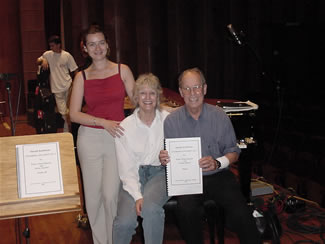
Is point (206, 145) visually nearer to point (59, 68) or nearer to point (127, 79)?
point (127, 79)

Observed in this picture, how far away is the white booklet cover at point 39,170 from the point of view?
2.22 metres

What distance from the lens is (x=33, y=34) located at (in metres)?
11.5

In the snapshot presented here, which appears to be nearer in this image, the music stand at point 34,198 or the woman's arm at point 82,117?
the music stand at point 34,198

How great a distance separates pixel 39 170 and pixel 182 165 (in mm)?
952

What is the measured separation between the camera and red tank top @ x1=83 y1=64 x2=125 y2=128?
3.01m

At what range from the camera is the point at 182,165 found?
2.73m

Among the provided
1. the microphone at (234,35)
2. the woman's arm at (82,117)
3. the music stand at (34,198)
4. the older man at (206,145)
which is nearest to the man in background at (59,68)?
the microphone at (234,35)

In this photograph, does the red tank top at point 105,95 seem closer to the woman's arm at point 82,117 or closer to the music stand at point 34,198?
the woman's arm at point 82,117

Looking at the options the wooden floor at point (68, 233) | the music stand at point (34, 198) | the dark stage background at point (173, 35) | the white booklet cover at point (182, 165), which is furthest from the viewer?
the dark stage background at point (173, 35)

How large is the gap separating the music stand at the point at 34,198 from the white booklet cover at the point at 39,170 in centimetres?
2

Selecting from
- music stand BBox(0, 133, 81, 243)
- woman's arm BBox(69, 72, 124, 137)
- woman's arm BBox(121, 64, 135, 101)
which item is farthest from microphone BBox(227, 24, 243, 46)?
music stand BBox(0, 133, 81, 243)

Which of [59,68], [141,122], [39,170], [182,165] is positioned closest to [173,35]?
[59,68]

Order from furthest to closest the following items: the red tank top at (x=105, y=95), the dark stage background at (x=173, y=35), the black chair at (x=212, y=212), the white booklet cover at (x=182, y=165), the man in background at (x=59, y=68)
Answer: the dark stage background at (x=173, y=35)
the man in background at (x=59, y=68)
the red tank top at (x=105, y=95)
the black chair at (x=212, y=212)
the white booklet cover at (x=182, y=165)

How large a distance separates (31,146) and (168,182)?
949mm
